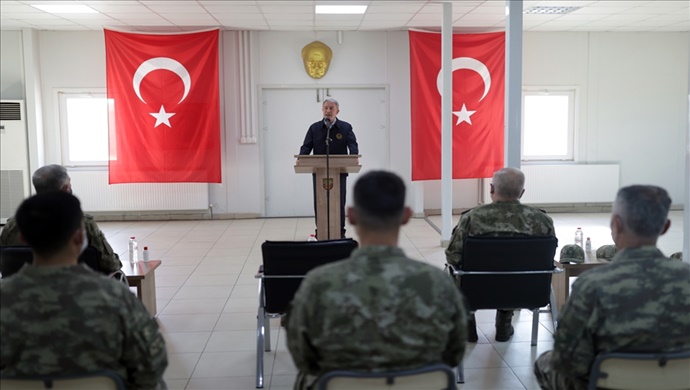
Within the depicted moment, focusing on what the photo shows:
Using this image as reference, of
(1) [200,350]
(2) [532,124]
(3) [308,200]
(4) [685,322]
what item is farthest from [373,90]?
(4) [685,322]

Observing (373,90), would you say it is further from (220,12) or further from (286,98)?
(220,12)

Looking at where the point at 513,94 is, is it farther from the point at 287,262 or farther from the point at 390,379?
the point at 390,379

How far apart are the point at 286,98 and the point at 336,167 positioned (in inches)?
197

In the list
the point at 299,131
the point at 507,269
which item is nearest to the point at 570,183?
the point at 299,131

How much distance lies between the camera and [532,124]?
10.4 metres

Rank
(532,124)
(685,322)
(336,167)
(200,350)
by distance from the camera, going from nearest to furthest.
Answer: (685,322), (200,350), (336,167), (532,124)

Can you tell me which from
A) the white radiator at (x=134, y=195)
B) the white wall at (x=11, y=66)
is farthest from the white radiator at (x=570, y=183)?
the white wall at (x=11, y=66)

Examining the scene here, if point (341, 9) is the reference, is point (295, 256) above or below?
below

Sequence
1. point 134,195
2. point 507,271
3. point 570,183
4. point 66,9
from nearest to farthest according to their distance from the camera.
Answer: point 507,271 < point 66,9 < point 134,195 < point 570,183

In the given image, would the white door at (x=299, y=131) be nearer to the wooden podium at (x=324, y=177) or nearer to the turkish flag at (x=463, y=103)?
the turkish flag at (x=463, y=103)

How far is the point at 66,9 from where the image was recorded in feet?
26.2

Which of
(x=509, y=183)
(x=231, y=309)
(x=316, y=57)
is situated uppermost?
(x=316, y=57)

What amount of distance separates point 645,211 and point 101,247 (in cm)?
284

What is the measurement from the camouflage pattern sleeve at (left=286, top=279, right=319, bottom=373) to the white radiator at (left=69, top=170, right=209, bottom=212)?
8.23 metres
